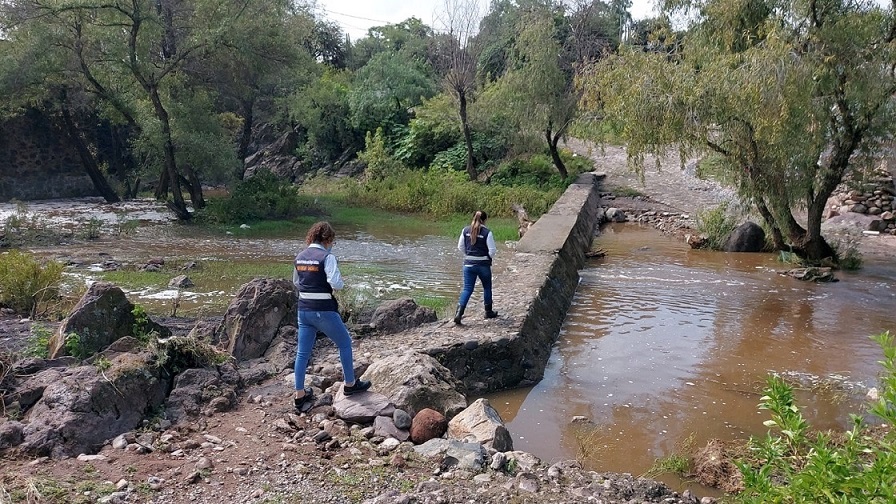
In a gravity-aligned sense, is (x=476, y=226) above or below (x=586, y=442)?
above

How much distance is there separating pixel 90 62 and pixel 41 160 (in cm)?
712

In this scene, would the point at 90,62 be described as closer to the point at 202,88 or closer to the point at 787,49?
the point at 202,88

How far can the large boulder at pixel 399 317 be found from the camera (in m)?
8.38

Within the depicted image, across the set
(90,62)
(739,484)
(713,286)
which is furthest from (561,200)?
(739,484)

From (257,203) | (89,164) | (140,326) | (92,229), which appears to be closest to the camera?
(140,326)

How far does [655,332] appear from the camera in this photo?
9828 millimetres

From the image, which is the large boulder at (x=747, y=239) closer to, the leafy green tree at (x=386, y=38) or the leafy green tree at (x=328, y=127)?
Answer: the leafy green tree at (x=328, y=127)

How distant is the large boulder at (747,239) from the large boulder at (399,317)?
1027 cm

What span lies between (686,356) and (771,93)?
520 centimetres

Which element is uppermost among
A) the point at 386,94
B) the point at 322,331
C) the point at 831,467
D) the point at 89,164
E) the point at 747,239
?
the point at 386,94

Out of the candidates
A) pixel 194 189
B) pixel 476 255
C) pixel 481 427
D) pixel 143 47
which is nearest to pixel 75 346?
pixel 481 427

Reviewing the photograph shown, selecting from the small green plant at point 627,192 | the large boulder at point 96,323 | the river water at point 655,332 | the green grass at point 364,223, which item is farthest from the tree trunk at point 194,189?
the large boulder at point 96,323

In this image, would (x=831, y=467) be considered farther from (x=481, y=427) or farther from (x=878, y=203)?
(x=878, y=203)

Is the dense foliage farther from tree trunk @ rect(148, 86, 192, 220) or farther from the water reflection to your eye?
the water reflection
